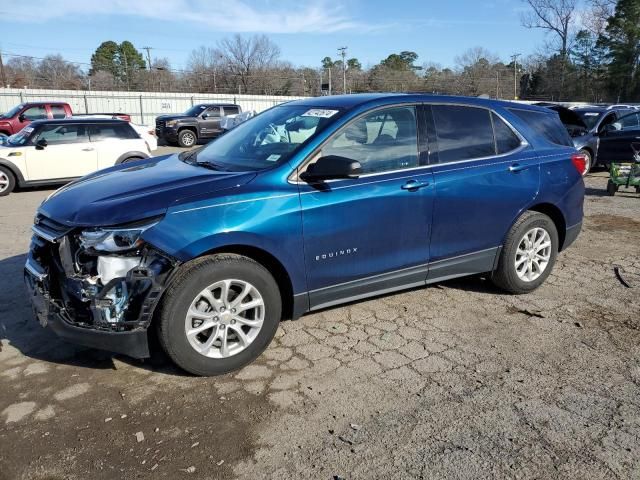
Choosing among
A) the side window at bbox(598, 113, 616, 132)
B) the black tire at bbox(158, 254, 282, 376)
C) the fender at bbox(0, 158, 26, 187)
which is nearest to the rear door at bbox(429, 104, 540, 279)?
the black tire at bbox(158, 254, 282, 376)

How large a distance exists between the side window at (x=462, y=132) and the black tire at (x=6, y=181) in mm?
9936

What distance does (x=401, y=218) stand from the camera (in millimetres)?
4020

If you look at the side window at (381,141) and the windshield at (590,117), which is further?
the windshield at (590,117)

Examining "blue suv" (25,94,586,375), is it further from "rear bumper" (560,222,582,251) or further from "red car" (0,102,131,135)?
"red car" (0,102,131,135)

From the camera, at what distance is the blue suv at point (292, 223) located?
125 inches

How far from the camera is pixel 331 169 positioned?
3.57m

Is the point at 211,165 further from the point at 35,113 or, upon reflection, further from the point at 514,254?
the point at 35,113

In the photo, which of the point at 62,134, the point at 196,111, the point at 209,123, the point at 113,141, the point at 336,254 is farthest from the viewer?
the point at 196,111

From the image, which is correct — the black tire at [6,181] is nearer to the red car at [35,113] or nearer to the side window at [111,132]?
the side window at [111,132]

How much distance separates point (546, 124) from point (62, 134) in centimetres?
1008

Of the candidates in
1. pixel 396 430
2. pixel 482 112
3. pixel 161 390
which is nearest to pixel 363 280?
pixel 396 430

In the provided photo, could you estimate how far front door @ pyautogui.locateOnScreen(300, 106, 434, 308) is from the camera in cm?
369

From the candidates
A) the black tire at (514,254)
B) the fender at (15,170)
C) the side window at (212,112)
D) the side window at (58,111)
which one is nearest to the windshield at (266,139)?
the black tire at (514,254)

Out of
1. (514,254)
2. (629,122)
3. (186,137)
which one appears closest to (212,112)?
(186,137)
